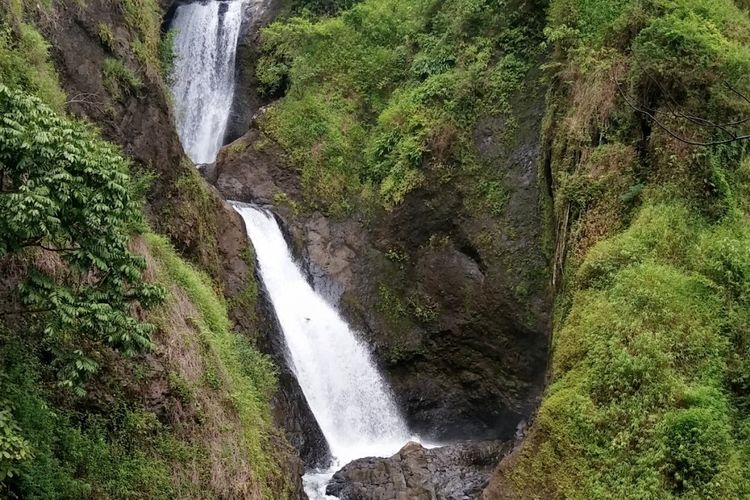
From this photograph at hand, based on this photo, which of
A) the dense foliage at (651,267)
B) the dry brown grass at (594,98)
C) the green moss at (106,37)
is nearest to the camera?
the dense foliage at (651,267)

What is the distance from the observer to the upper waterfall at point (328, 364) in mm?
14500

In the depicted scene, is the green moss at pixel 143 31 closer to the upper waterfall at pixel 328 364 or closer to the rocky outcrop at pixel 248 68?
the upper waterfall at pixel 328 364

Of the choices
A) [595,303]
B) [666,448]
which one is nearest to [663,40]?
[595,303]

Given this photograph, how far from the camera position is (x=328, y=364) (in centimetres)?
1536

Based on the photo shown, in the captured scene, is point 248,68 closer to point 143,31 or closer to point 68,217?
point 143,31

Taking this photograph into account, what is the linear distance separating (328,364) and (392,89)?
9928 millimetres

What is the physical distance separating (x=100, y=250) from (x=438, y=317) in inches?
439

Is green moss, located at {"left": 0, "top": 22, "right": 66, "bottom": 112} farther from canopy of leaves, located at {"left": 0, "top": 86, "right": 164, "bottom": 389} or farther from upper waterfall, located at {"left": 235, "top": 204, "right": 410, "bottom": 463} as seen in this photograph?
upper waterfall, located at {"left": 235, "top": 204, "right": 410, "bottom": 463}

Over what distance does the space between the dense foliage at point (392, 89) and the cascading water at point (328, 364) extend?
3.04 m

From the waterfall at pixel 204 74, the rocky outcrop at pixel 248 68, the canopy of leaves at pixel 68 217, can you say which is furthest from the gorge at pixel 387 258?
the rocky outcrop at pixel 248 68

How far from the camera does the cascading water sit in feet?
47.5

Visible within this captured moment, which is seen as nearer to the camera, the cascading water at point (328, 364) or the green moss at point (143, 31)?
the green moss at point (143, 31)

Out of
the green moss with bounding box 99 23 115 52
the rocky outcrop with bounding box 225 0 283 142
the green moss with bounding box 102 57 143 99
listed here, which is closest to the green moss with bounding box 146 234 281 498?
the green moss with bounding box 102 57 143 99

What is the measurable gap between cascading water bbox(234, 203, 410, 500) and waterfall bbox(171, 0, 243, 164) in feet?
21.1
